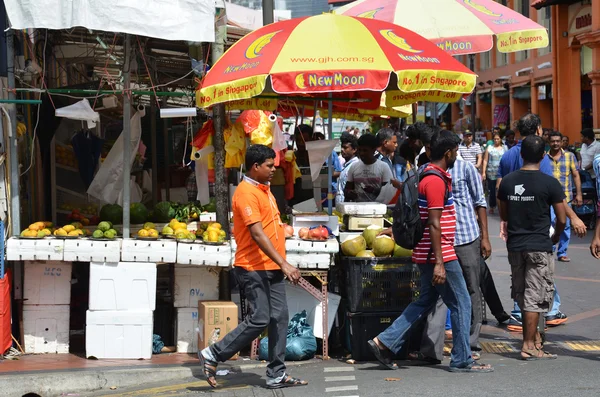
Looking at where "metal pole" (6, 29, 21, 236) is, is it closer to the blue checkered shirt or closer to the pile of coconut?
the pile of coconut

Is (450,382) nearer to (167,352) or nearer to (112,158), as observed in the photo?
(167,352)

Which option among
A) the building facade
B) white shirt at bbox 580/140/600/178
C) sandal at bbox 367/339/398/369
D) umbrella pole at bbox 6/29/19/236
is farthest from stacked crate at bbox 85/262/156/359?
the building facade

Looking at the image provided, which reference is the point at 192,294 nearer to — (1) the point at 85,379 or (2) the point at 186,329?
(2) the point at 186,329

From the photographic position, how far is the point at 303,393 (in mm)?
7125

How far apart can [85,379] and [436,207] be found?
127 inches

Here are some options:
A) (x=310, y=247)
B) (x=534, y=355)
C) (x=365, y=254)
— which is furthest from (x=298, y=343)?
(x=534, y=355)

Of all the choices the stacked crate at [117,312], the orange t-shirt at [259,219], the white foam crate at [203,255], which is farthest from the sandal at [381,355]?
the stacked crate at [117,312]

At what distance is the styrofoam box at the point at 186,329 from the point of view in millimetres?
8766

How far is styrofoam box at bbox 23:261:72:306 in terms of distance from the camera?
28.2ft

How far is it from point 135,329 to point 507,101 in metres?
35.0

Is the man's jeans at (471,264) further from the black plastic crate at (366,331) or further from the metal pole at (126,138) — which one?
the metal pole at (126,138)

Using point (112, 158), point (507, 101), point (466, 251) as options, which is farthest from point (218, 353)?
point (507, 101)

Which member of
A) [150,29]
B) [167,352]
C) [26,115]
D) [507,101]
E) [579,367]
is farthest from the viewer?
[507,101]

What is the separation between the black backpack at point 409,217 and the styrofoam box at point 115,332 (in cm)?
247
